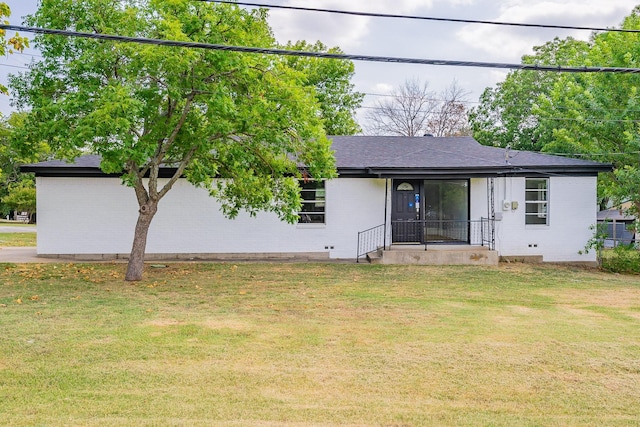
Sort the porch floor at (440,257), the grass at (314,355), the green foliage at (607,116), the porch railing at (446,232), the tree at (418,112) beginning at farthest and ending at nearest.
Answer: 1. the tree at (418,112)
2. the porch railing at (446,232)
3. the green foliage at (607,116)
4. the porch floor at (440,257)
5. the grass at (314,355)

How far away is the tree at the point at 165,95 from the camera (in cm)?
960

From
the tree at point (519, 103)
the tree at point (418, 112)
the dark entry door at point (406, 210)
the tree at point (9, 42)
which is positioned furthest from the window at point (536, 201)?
the tree at point (418, 112)

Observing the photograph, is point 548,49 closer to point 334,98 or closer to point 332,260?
point 334,98

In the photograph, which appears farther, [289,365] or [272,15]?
[272,15]

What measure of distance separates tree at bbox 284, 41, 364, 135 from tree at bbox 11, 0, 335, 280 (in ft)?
56.2

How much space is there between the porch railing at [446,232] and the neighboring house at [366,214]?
0.03 m

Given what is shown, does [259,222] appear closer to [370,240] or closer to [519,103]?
[370,240]

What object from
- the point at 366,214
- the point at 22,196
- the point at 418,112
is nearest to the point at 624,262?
the point at 366,214

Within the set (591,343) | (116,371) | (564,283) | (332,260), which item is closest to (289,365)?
(116,371)

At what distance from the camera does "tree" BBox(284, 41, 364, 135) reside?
93.7 feet

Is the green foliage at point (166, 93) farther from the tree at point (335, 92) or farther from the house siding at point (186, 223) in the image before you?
the tree at point (335, 92)

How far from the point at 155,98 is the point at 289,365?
727 cm

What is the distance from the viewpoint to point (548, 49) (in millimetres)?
33250

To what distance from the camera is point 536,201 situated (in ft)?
53.9
